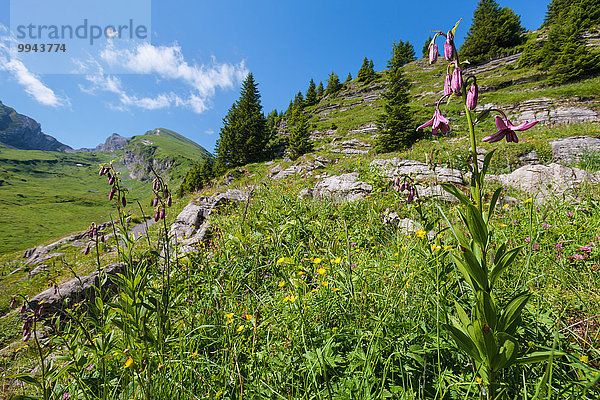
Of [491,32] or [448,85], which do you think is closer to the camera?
[448,85]

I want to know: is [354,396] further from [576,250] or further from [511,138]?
[576,250]

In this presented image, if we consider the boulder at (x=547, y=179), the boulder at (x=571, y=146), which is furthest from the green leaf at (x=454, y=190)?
the boulder at (x=571, y=146)

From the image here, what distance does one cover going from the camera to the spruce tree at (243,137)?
24.0 m

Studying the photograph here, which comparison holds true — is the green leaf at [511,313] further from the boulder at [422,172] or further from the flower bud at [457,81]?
the boulder at [422,172]

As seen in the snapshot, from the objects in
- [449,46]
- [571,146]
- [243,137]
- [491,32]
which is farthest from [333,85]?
[449,46]

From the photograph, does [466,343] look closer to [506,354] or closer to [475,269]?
[506,354]

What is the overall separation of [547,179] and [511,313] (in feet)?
20.2

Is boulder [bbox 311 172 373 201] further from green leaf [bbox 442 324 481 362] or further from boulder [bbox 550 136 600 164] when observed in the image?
boulder [bbox 550 136 600 164]

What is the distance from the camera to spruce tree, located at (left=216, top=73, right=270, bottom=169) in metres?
24.0

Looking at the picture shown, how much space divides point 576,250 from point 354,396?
300cm

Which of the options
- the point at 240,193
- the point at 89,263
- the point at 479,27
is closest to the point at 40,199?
the point at 89,263

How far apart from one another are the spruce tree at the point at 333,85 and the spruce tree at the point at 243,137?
2295cm

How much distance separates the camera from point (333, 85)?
43062 millimetres

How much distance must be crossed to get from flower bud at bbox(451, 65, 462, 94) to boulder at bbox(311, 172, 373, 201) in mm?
4102
